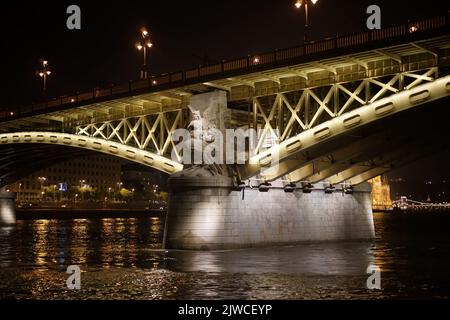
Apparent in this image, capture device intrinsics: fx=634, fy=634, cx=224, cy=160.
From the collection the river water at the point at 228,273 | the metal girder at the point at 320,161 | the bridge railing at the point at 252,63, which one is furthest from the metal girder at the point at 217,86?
the river water at the point at 228,273

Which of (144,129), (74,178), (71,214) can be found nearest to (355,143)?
(144,129)

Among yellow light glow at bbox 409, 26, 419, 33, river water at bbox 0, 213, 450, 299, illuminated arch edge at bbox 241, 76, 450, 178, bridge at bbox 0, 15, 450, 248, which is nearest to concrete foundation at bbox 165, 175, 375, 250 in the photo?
bridge at bbox 0, 15, 450, 248

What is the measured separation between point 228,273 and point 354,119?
1079cm

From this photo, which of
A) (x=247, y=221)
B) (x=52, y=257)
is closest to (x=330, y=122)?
(x=247, y=221)

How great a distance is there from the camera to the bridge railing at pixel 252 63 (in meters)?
27.8

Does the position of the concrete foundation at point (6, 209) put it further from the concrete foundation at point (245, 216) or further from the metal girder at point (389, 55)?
the metal girder at point (389, 55)

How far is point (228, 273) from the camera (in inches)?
947

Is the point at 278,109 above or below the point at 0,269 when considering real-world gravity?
above

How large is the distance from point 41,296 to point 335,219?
27.1 m

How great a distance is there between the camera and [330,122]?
3125 cm

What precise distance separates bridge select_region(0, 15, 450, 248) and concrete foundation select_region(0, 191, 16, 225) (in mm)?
32707

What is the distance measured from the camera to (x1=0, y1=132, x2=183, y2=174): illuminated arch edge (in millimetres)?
39906
